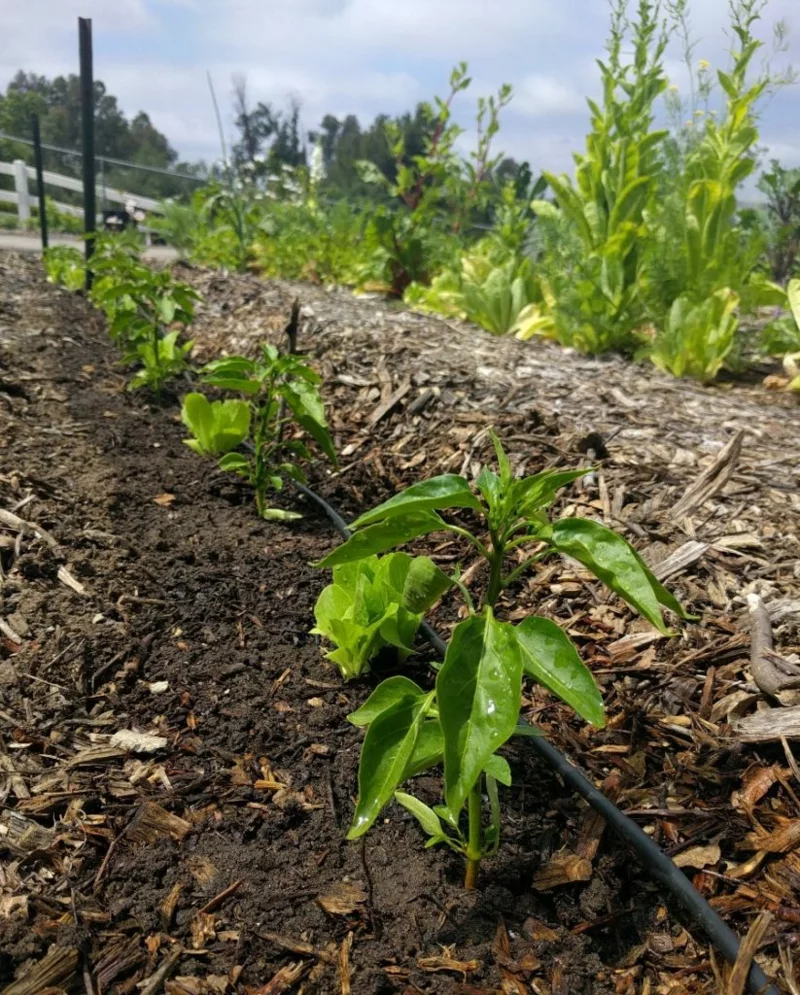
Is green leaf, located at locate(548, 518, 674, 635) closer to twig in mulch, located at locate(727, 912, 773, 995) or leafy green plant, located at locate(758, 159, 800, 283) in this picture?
twig in mulch, located at locate(727, 912, 773, 995)

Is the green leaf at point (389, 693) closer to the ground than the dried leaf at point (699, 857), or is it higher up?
higher up

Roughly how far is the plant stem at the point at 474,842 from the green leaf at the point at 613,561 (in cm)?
44

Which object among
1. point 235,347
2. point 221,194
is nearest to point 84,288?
point 221,194

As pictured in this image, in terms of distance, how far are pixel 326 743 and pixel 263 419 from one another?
1336 millimetres

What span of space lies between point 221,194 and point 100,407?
651 cm

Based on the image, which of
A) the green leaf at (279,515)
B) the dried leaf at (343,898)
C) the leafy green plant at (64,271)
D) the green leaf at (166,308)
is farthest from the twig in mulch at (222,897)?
the leafy green plant at (64,271)

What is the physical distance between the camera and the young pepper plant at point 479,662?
100cm

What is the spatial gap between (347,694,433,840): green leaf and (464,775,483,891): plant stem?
0.61 ft

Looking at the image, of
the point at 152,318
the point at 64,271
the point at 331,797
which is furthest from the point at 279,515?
the point at 64,271

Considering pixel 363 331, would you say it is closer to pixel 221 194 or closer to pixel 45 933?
pixel 45 933

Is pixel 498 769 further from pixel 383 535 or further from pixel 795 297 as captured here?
pixel 795 297

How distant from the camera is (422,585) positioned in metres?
1.40

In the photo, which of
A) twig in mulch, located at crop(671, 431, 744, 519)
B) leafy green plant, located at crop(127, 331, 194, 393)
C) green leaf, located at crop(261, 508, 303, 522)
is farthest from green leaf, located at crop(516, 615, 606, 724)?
leafy green plant, located at crop(127, 331, 194, 393)

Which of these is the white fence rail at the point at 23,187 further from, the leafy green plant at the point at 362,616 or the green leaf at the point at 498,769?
the green leaf at the point at 498,769
